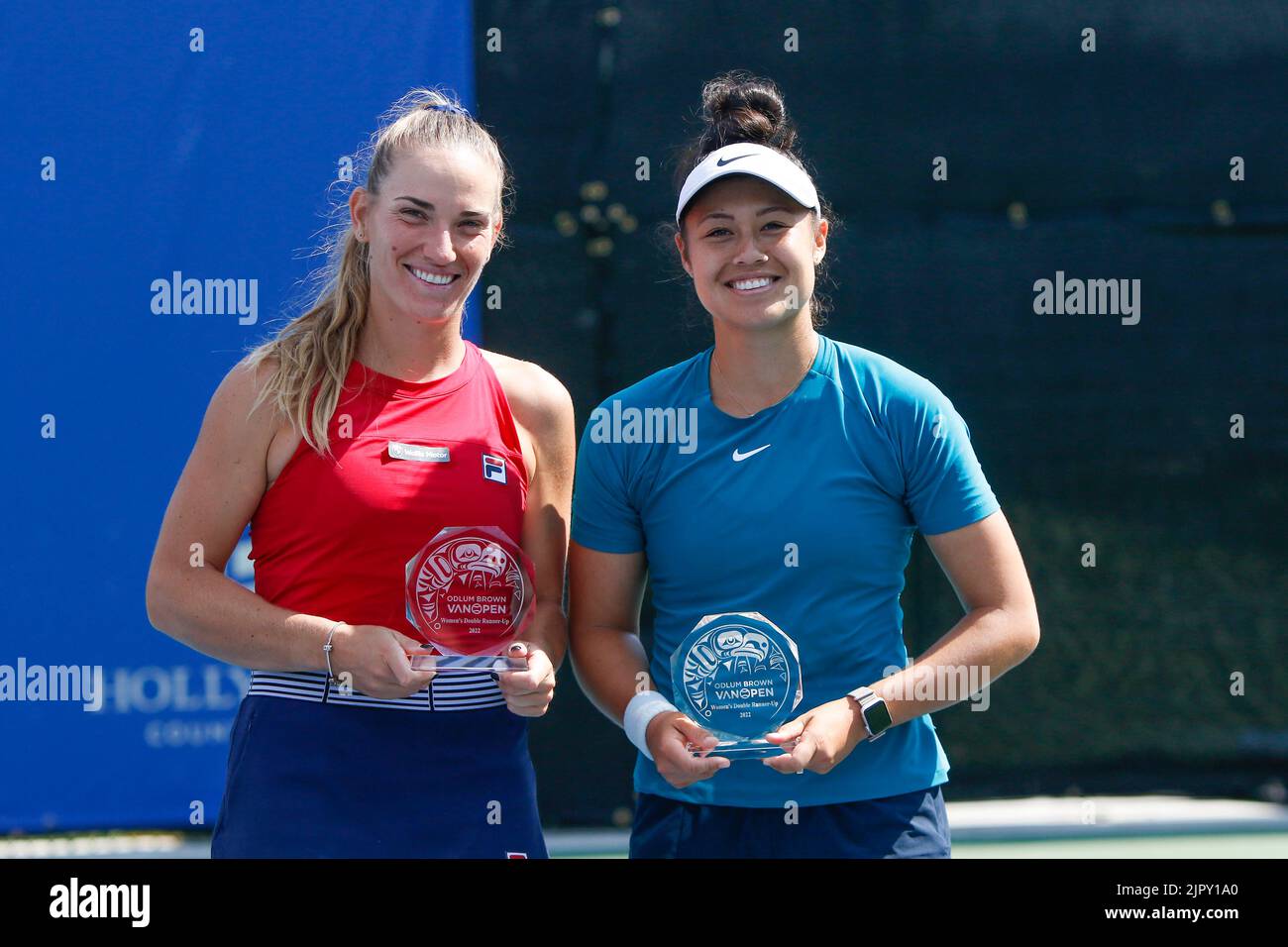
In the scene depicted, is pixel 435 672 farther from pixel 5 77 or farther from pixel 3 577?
pixel 5 77

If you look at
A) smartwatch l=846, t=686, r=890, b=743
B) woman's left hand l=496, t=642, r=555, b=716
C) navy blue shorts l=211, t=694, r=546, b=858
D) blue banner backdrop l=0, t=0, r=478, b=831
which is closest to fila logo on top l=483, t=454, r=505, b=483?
woman's left hand l=496, t=642, r=555, b=716

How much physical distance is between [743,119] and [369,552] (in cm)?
93

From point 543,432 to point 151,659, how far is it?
6.09 ft

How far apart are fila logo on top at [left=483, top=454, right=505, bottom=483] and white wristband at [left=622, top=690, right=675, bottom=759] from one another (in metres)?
0.41

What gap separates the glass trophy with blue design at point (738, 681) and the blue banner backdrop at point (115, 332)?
1934 mm

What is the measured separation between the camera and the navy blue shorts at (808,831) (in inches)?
77.2

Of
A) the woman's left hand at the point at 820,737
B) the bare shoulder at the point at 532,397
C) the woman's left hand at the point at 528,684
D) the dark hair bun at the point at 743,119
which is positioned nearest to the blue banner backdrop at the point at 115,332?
the bare shoulder at the point at 532,397

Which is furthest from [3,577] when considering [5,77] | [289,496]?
[289,496]

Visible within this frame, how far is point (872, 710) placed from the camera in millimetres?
1934

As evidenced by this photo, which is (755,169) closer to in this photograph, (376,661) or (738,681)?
(738,681)

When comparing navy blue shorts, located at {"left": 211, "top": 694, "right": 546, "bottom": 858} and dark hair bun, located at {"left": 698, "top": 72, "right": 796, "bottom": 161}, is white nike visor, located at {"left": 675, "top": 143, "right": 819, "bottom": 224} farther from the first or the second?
navy blue shorts, located at {"left": 211, "top": 694, "right": 546, "bottom": 858}

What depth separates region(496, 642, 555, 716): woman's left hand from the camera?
1981mm

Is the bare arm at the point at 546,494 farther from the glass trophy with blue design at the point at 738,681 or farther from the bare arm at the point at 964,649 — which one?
the bare arm at the point at 964,649
